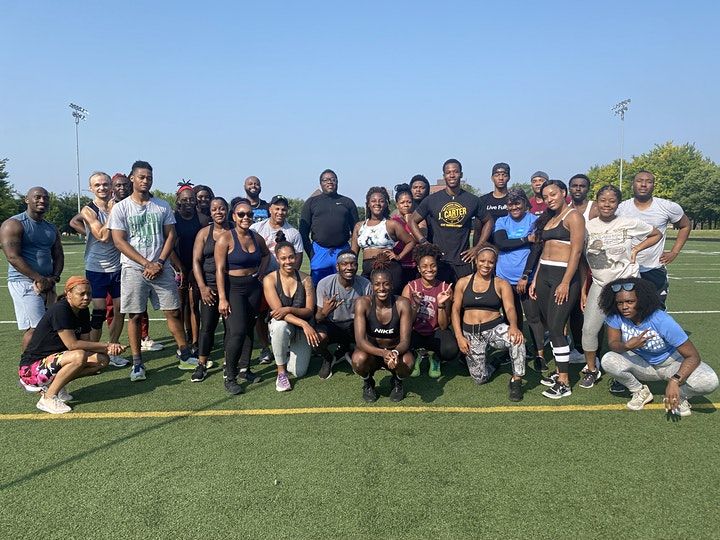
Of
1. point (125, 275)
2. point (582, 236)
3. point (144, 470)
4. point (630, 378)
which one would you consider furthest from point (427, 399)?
point (125, 275)

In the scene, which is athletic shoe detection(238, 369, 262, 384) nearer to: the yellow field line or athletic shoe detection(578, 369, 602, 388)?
the yellow field line

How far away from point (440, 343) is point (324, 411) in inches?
60.9

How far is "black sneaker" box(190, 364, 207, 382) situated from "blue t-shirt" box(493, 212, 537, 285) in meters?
3.49

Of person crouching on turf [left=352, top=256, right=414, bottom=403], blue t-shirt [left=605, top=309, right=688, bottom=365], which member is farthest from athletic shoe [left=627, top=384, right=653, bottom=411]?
person crouching on turf [left=352, top=256, right=414, bottom=403]

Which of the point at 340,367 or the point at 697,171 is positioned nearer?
the point at 340,367

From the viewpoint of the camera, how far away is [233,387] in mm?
4793

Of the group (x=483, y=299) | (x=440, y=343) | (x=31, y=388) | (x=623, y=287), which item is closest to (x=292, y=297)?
(x=440, y=343)

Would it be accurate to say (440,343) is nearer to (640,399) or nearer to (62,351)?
(640,399)

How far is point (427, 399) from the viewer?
459 centimetres

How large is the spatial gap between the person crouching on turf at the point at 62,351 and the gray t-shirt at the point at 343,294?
209 centimetres

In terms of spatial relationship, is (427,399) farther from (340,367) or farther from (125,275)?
(125,275)

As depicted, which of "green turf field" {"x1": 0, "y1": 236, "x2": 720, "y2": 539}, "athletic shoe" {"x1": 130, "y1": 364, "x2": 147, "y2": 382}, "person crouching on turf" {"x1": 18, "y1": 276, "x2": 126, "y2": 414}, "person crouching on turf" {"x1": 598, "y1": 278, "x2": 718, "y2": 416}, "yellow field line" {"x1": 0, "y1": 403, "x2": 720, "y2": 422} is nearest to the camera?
"green turf field" {"x1": 0, "y1": 236, "x2": 720, "y2": 539}

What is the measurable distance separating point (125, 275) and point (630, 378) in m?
5.14

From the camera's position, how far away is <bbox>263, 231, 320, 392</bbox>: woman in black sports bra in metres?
4.95
